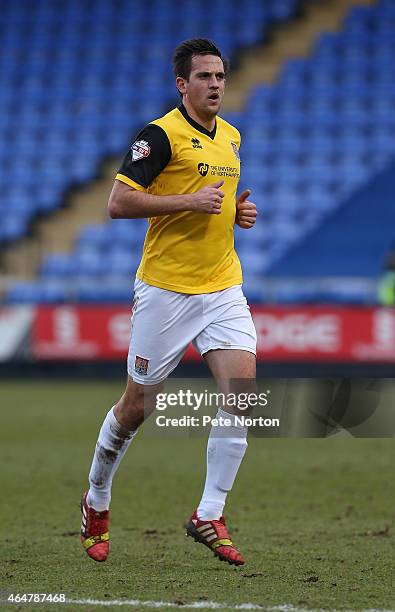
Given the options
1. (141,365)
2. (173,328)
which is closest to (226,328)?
(173,328)

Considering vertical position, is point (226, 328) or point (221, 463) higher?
point (226, 328)

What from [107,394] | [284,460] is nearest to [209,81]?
[284,460]

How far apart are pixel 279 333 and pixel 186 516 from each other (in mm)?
9341

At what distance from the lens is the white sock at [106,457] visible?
5824 millimetres

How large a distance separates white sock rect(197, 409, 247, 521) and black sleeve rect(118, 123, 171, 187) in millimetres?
1195

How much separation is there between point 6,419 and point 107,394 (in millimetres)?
2695

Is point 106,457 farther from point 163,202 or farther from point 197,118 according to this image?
point 197,118

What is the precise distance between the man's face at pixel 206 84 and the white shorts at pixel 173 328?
900 mm

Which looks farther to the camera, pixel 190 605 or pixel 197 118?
pixel 197 118

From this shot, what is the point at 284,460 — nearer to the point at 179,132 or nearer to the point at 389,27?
the point at 179,132

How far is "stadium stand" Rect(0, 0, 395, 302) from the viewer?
67.1 feet

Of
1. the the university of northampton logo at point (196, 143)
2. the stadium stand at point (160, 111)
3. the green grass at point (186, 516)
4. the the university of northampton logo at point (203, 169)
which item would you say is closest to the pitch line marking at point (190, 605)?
the green grass at point (186, 516)

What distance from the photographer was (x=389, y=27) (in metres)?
22.8

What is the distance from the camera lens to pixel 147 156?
18.1 feet
